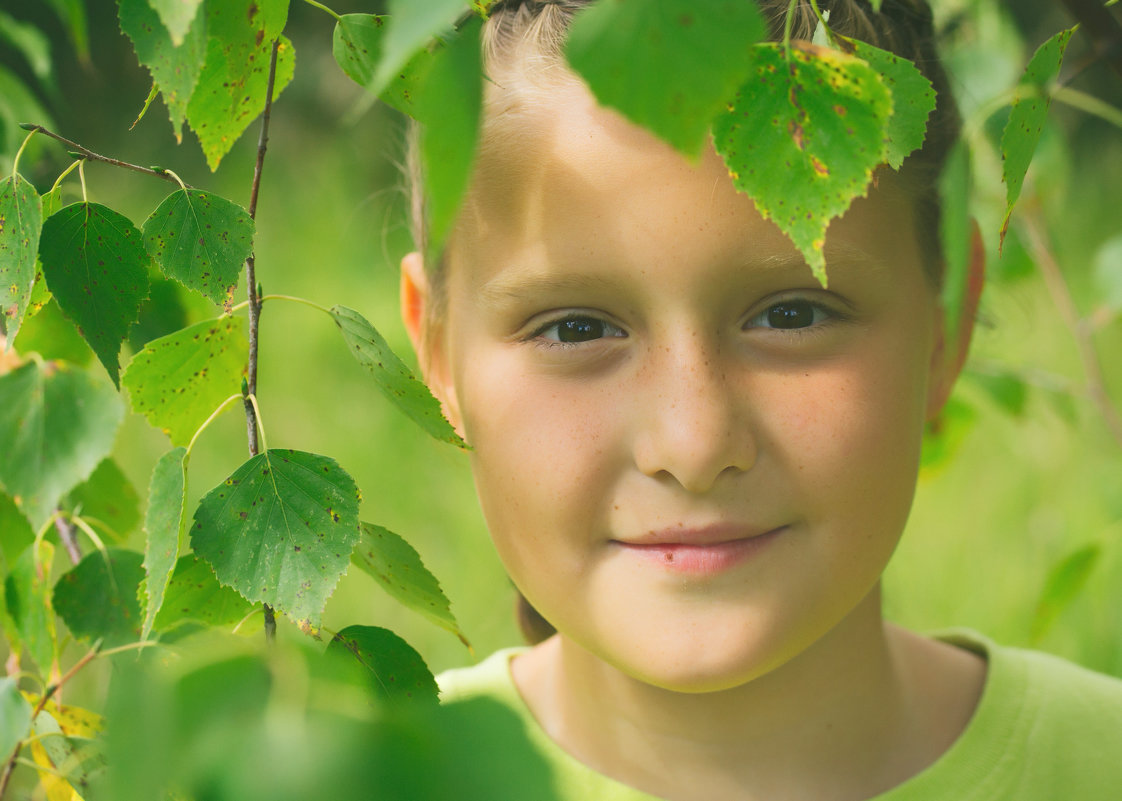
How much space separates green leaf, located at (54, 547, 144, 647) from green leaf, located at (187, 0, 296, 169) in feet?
0.79

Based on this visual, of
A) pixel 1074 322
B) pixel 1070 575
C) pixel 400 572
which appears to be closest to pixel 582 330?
pixel 400 572

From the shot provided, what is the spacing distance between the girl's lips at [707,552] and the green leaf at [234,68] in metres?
0.34

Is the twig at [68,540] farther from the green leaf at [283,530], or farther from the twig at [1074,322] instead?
the twig at [1074,322]

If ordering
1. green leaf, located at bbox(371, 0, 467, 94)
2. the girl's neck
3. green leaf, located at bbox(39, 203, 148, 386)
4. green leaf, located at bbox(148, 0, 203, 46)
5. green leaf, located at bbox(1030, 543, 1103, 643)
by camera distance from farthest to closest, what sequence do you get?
green leaf, located at bbox(1030, 543, 1103, 643) < the girl's neck < green leaf, located at bbox(39, 203, 148, 386) < green leaf, located at bbox(148, 0, 203, 46) < green leaf, located at bbox(371, 0, 467, 94)

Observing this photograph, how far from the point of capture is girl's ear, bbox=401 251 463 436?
0.85 meters

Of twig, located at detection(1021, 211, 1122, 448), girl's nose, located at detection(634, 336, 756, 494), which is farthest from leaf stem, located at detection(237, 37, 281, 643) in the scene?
twig, located at detection(1021, 211, 1122, 448)

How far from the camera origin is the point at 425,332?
2.87ft

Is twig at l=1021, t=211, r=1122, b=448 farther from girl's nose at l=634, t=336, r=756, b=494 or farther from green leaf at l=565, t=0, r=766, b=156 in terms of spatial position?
green leaf at l=565, t=0, r=766, b=156

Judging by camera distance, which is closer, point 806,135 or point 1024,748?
point 806,135

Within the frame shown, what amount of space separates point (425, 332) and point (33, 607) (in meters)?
0.37

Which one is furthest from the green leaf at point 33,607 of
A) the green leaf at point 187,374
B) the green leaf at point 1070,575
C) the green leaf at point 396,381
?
the green leaf at point 1070,575

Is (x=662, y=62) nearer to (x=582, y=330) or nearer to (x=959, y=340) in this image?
(x=582, y=330)

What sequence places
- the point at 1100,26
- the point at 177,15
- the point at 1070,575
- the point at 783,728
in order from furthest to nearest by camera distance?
1. the point at 1070,575
2. the point at 783,728
3. the point at 1100,26
4. the point at 177,15

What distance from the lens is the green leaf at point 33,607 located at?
1.94ft
